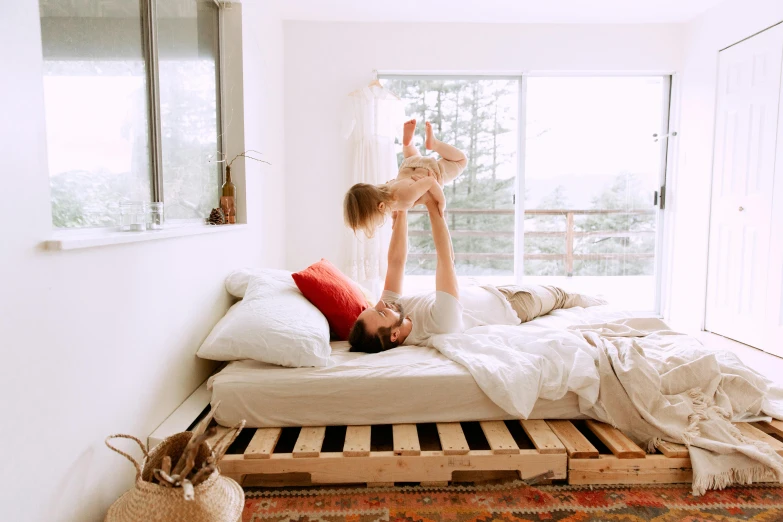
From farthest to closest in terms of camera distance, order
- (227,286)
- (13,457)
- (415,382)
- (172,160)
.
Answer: (227,286), (172,160), (415,382), (13,457)

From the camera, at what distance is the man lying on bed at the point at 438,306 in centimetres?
214

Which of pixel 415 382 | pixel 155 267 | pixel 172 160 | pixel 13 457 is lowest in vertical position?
pixel 415 382

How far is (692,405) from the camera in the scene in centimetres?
175

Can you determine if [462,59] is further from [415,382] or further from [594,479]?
[594,479]

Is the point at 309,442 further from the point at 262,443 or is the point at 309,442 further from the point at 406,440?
the point at 406,440

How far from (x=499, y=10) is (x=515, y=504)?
145 inches

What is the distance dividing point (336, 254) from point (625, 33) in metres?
3.13

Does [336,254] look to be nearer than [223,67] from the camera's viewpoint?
No

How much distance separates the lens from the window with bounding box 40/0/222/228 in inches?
52.8

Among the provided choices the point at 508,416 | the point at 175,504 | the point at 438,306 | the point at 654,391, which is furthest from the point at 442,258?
the point at 175,504

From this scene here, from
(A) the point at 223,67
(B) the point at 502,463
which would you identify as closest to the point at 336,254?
(A) the point at 223,67

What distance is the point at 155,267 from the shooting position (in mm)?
1642

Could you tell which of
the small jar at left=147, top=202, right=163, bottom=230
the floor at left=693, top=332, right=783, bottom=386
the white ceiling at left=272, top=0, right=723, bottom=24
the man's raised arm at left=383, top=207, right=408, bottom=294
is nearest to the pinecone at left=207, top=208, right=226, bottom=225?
the small jar at left=147, top=202, right=163, bottom=230

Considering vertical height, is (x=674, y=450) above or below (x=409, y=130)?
below
